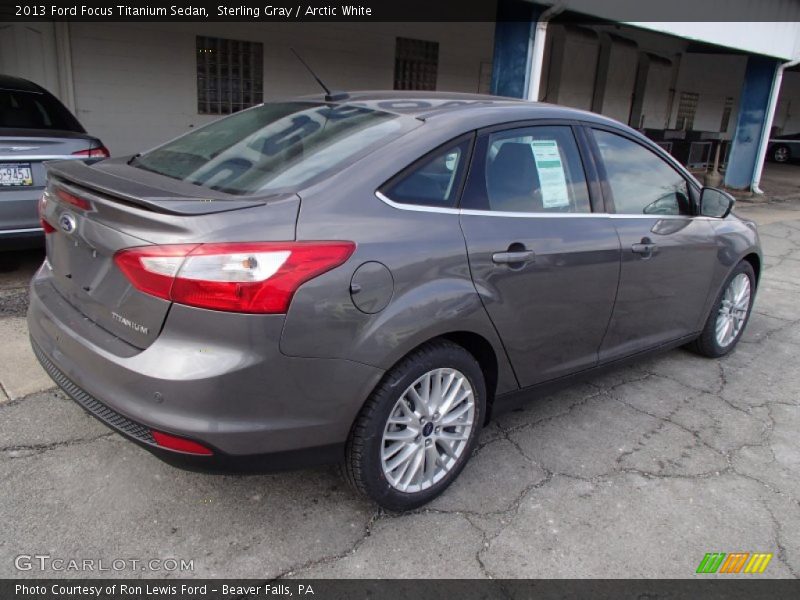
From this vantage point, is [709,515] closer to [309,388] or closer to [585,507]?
[585,507]

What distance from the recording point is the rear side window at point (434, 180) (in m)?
2.40

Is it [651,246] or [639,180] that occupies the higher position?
[639,180]

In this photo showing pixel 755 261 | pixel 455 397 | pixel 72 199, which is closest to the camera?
pixel 72 199

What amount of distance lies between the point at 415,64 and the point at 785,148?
1637cm

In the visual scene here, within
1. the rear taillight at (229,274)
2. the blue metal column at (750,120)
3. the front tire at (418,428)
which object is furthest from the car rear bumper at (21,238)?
the blue metal column at (750,120)

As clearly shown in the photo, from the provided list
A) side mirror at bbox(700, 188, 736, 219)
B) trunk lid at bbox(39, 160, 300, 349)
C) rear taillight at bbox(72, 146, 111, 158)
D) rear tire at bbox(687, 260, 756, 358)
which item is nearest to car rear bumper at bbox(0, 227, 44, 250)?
rear taillight at bbox(72, 146, 111, 158)

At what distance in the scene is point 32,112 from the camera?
511 cm

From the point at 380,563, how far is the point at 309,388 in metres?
0.73

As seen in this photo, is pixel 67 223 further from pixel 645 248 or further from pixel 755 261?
pixel 755 261

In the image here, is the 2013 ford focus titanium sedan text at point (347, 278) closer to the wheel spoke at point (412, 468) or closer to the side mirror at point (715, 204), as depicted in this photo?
the wheel spoke at point (412, 468)

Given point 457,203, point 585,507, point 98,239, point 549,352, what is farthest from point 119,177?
point 585,507

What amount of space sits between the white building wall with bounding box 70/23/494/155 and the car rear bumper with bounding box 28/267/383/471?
764 cm

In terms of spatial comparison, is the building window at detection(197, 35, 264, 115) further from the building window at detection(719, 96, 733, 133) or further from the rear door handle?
the building window at detection(719, 96, 733, 133)

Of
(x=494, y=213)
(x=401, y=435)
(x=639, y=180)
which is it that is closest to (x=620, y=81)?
(x=639, y=180)
